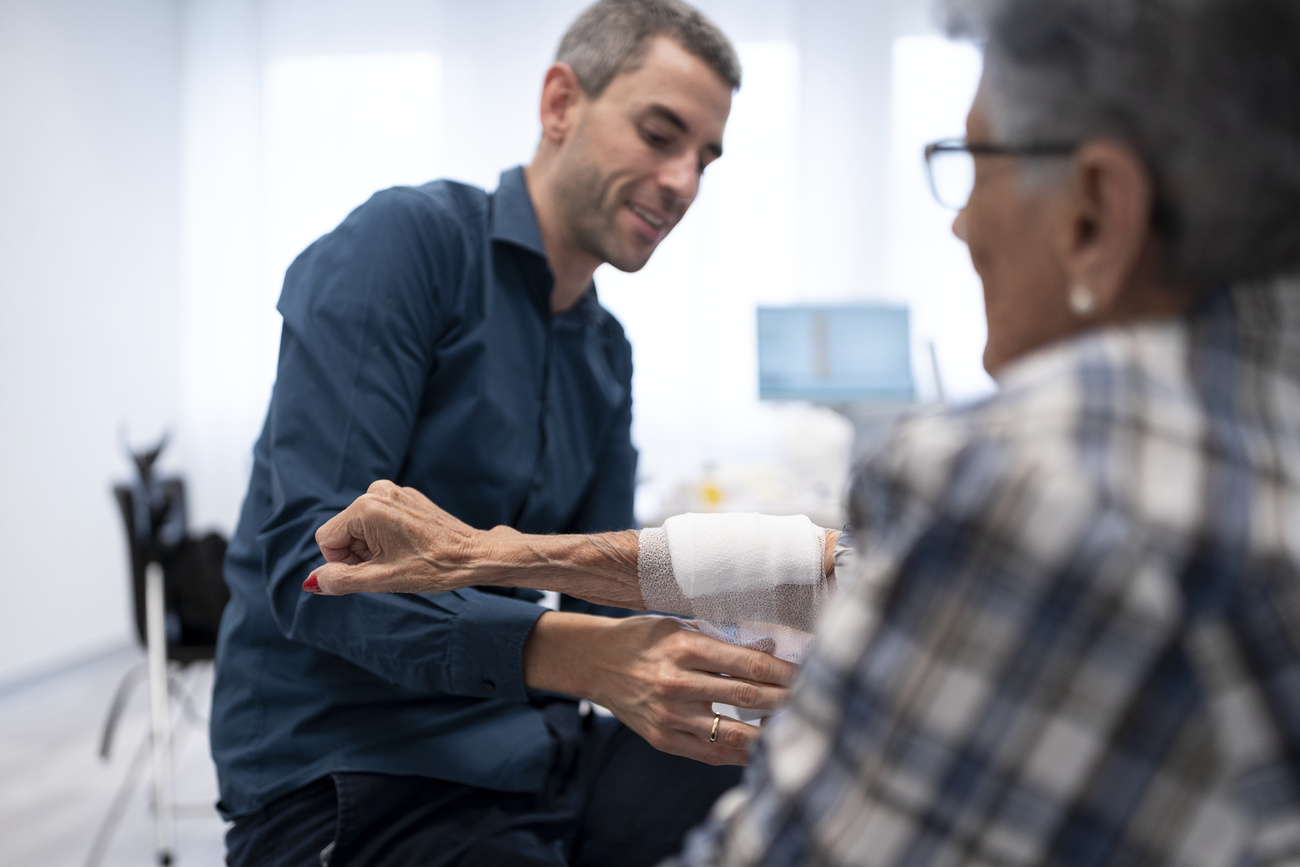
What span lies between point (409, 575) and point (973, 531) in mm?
584

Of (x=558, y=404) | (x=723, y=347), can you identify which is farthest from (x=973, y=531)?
(x=723, y=347)

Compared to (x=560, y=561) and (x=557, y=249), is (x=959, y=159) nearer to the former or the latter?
(x=560, y=561)

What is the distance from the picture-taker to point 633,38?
1326mm

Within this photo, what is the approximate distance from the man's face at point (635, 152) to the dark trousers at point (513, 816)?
63 cm

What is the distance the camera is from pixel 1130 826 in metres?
0.42

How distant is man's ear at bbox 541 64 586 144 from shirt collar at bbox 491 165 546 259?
0.12 m

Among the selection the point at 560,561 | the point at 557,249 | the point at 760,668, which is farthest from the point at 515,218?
the point at 760,668

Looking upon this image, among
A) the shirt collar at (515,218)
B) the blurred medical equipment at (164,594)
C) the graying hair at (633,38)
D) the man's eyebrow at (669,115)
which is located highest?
the graying hair at (633,38)

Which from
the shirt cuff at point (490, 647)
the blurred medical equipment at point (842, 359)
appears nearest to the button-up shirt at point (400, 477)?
the shirt cuff at point (490, 647)

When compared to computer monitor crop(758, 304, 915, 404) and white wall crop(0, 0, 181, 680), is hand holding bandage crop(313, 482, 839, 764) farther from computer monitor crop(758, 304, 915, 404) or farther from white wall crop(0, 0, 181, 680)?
white wall crop(0, 0, 181, 680)

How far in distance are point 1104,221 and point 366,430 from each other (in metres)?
0.74

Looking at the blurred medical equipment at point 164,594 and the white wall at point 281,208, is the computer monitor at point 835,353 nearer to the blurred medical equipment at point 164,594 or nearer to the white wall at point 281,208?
the white wall at point 281,208

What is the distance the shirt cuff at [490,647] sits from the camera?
0.94m

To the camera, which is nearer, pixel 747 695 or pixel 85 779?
pixel 747 695
